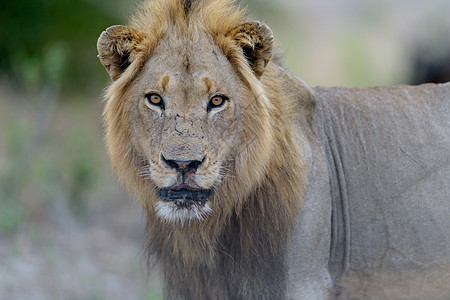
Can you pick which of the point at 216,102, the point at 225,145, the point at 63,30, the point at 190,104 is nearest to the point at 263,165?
the point at 225,145

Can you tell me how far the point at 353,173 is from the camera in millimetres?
3969

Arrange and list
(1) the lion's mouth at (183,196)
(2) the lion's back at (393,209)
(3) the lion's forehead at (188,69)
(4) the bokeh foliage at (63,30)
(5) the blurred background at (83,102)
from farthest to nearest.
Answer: (4) the bokeh foliage at (63,30) → (5) the blurred background at (83,102) → (2) the lion's back at (393,209) → (3) the lion's forehead at (188,69) → (1) the lion's mouth at (183,196)

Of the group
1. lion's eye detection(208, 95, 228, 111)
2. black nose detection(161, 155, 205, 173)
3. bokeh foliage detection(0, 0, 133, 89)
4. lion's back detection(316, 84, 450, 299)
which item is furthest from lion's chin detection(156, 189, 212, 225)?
bokeh foliage detection(0, 0, 133, 89)

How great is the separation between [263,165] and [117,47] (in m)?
1.06

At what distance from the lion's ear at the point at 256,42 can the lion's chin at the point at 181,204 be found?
810mm

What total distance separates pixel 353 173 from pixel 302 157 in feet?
1.38

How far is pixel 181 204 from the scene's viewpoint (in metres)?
3.28

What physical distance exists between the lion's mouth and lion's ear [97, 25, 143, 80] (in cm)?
84

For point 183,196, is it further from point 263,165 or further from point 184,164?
point 263,165

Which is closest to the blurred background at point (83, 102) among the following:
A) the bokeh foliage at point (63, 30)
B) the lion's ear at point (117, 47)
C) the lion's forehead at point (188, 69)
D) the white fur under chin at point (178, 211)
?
the bokeh foliage at point (63, 30)

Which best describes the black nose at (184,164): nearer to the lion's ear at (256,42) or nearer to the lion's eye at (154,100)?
the lion's eye at (154,100)

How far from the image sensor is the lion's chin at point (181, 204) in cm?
327

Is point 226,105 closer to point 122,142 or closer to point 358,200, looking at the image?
point 122,142

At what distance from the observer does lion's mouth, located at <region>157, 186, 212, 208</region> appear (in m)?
3.26
